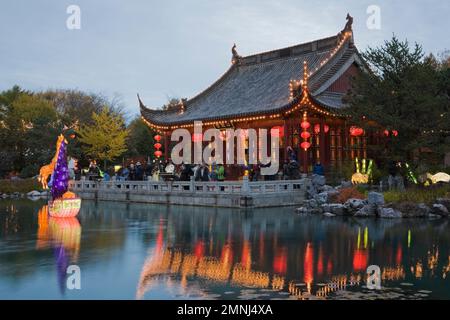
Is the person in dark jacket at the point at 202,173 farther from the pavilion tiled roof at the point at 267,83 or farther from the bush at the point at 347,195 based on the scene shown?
the bush at the point at 347,195

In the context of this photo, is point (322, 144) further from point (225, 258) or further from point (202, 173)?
point (225, 258)

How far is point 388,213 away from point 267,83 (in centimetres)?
1544

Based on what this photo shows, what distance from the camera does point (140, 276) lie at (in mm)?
8305

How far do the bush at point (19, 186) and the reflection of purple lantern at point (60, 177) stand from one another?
16.2 m

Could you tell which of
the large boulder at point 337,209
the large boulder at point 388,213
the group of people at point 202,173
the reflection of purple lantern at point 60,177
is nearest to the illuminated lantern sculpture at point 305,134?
the group of people at point 202,173

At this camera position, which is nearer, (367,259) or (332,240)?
(367,259)

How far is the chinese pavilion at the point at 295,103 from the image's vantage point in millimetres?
24875

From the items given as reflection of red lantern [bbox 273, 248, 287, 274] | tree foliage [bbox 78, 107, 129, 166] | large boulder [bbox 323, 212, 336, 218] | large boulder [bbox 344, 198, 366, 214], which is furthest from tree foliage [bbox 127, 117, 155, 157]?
reflection of red lantern [bbox 273, 248, 287, 274]

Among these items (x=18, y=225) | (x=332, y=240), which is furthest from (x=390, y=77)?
(x=18, y=225)

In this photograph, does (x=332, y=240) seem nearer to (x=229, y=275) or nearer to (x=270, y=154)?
(x=229, y=275)

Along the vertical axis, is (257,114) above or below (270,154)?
above

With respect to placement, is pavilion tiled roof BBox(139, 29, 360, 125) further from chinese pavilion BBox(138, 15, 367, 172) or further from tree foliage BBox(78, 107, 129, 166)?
tree foliage BBox(78, 107, 129, 166)

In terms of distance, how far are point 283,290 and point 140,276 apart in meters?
2.26
